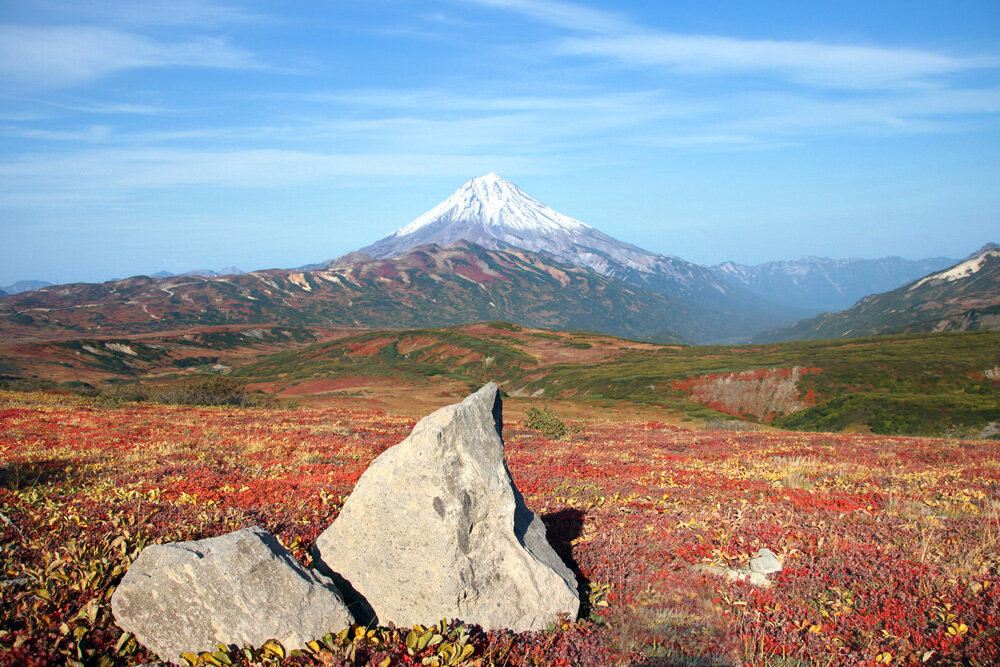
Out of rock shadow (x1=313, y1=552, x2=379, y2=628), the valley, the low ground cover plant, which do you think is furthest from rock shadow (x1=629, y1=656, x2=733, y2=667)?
the valley

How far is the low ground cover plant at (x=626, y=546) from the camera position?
620cm

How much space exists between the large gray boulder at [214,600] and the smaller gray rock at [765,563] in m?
6.39

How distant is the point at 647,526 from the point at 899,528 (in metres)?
4.63

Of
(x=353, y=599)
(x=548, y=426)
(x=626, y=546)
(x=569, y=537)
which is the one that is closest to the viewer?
(x=353, y=599)

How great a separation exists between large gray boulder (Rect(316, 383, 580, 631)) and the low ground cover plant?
313 mm

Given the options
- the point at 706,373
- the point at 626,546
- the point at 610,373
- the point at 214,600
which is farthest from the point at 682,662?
the point at 610,373

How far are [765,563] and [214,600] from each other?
7.93m

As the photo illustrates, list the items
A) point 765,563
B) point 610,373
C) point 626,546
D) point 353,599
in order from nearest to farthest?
point 353,599, point 765,563, point 626,546, point 610,373

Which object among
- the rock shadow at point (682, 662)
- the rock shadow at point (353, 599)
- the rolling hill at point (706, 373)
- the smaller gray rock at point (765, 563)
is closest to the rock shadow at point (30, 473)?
the rock shadow at point (353, 599)

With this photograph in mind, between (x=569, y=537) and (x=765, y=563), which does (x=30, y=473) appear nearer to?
(x=569, y=537)

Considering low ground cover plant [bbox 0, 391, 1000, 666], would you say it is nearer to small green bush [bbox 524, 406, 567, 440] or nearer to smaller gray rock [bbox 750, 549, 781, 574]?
smaller gray rock [bbox 750, 549, 781, 574]

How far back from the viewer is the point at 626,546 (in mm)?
9664

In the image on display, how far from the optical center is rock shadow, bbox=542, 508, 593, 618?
793cm

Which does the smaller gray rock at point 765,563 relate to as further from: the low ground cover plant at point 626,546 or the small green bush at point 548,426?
the small green bush at point 548,426
